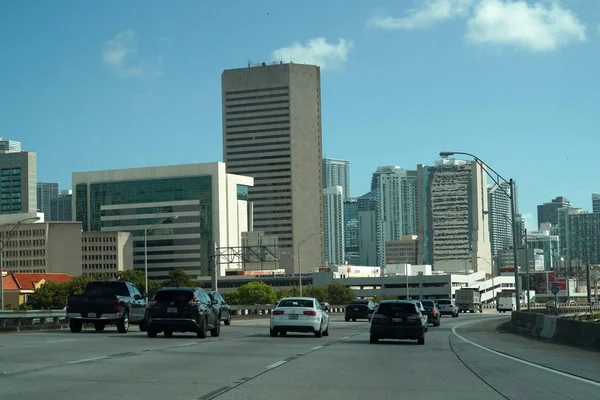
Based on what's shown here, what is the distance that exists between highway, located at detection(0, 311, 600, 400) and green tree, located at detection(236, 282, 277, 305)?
135724 millimetres

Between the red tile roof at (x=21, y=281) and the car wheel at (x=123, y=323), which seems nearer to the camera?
the car wheel at (x=123, y=323)

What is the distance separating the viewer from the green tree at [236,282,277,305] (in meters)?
162

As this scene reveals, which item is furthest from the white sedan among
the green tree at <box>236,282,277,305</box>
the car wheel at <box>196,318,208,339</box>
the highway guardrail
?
the green tree at <box>236,282,277,305</box>

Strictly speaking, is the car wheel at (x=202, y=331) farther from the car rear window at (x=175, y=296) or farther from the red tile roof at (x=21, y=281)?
the red tile roof at (x=21, y=281)

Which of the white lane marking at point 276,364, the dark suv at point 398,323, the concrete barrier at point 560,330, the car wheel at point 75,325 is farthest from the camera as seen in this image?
the car wheel at point 75,325

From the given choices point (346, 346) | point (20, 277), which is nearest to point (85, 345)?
point (346, 346)

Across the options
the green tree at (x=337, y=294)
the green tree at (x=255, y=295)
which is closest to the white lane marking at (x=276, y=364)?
the green tree at (x=255, y=295)

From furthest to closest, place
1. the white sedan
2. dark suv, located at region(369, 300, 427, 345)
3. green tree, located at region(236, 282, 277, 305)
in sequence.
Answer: green tree, located at region(236, 282, 277, 305), the white sedan, dark suv, located at region(369, 300, 427, 345)

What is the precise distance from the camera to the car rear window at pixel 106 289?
1351 inches

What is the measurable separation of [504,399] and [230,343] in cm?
1657

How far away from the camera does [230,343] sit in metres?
28.9

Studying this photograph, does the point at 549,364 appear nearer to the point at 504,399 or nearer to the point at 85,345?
the point at 504,399

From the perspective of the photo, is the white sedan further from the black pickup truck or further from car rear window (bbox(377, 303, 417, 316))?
the black pickup truck

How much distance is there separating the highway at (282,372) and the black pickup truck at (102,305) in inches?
267
